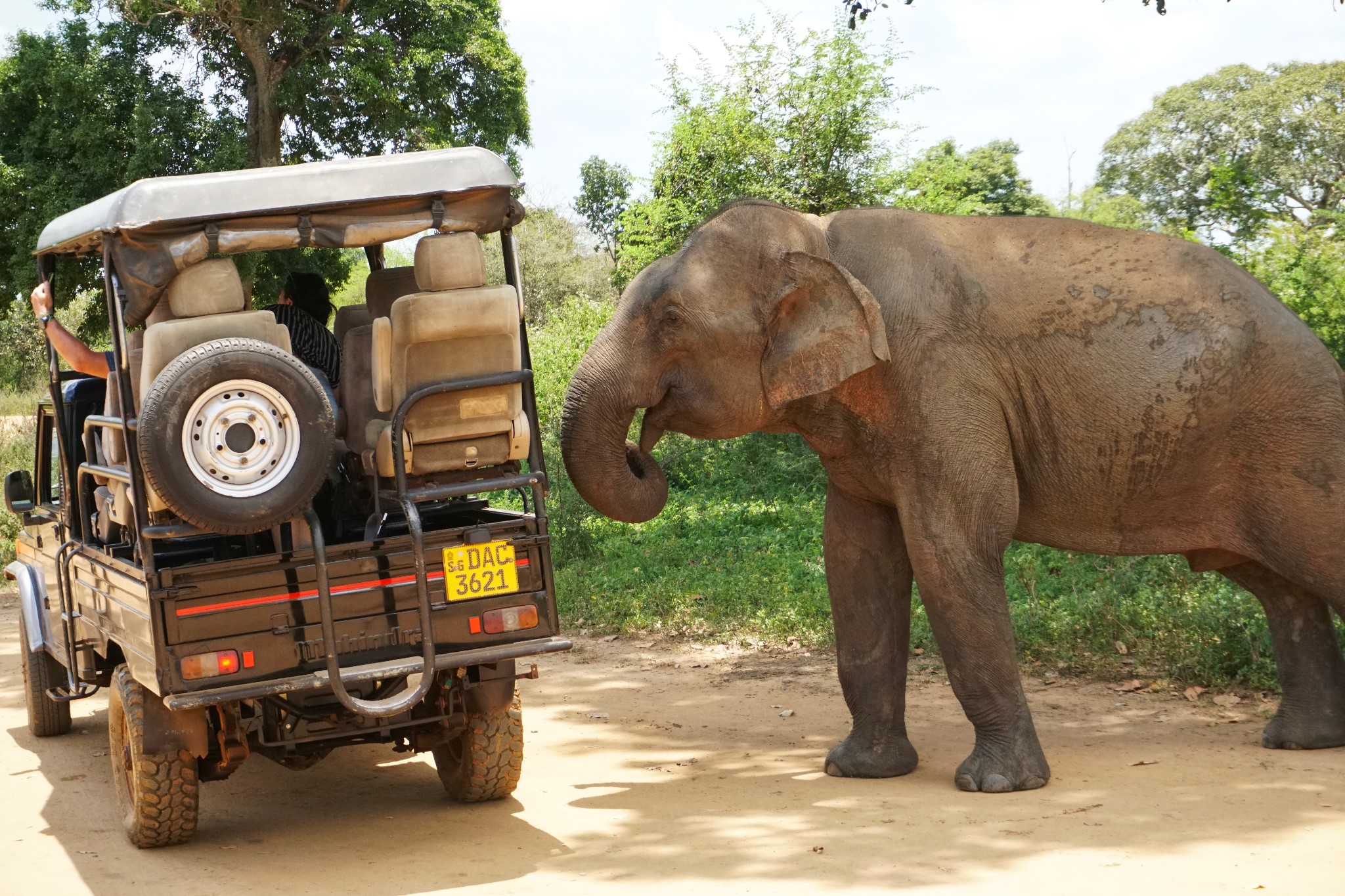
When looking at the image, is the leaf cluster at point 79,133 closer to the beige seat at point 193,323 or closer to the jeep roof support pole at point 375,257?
the jeep roof support pole at point 375,257

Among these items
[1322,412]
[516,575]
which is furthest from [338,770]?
[1322,412]

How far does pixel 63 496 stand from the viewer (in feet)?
23.4

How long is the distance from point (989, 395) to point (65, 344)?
4347 mm

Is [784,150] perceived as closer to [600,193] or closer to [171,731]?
[171,731]

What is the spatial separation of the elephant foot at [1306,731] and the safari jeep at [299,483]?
3494 millimetres

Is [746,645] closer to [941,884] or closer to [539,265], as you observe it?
[941,884]

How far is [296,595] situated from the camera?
5324mm

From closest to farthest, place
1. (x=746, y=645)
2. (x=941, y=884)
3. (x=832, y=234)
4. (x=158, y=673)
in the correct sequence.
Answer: (x=941, y=884)
(x=158, y=673)
(x=832, y=234)
(x=746, y=645)

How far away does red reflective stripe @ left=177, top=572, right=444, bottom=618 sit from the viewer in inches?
204

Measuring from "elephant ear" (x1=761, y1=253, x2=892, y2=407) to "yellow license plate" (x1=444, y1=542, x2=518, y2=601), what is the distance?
1.47m

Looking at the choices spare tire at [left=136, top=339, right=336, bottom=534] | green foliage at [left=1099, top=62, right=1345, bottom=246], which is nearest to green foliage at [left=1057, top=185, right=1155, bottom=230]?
green foliage at [left=1099, top=62, right=1345, bottom=246]

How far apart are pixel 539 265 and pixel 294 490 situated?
32.4 meters

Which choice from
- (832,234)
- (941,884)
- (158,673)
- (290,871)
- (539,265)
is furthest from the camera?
(539,265)

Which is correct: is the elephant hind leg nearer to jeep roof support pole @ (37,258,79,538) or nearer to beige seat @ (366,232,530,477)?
beige seat @ (366,232,530,477)
